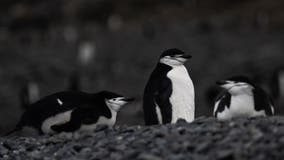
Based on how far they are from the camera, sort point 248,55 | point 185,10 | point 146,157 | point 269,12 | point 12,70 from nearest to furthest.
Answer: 1. point 146,157
2. point 248,55
3. point 12,70
4. point 269,12
5. point 185,10

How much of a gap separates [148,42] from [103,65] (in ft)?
5.70

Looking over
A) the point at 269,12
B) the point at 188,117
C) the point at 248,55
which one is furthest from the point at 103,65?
the point at 188,117

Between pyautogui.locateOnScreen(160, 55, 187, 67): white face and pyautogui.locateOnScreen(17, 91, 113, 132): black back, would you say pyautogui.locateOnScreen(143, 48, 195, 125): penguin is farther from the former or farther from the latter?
pyautogui.locateOnScreen(17, 91, 113, 132): black back

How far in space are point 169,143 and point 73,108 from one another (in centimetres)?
155

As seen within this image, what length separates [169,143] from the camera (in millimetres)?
6309

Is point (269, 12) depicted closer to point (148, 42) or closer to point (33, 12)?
point (148, 42)

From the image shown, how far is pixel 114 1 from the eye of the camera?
1566 inches

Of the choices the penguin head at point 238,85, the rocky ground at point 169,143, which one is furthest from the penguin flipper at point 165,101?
the penguin head at point 238,85

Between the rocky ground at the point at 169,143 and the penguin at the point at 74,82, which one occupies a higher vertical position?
the rocky ground at the point at 169,143

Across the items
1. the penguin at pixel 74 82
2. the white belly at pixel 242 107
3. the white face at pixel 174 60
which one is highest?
the white face at pixel 174 60

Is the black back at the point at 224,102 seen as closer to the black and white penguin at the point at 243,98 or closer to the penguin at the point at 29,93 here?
the black and white penguin at the point at 243,98

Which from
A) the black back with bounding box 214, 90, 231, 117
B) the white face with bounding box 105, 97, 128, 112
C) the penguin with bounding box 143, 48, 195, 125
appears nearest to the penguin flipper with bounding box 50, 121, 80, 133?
the white face with bounding box 105, 97, 128, 112

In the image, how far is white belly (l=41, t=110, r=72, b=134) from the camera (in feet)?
25.0

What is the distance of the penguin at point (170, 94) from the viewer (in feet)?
26.5
